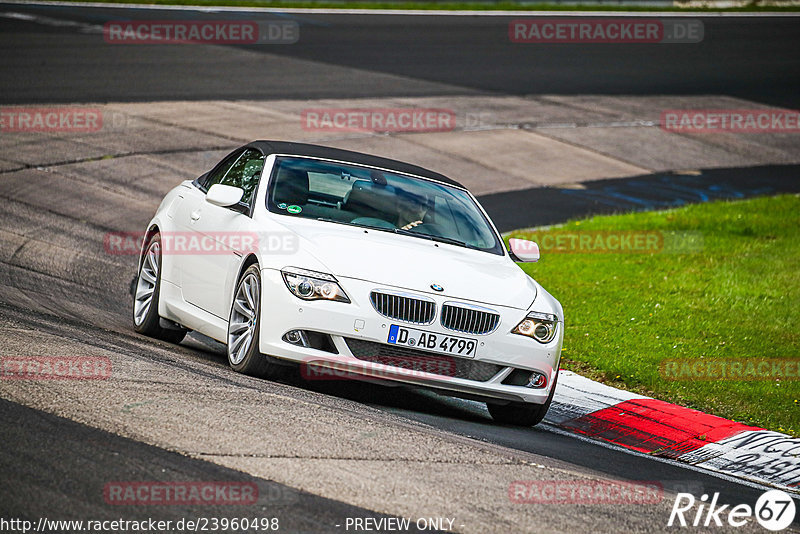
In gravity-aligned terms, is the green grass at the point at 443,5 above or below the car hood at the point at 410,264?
below

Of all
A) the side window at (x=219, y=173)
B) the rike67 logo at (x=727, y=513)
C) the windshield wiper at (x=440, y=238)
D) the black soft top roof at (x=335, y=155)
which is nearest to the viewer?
the rike67 logo at (x=727, y=513)

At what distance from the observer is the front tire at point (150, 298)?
9.40 metres

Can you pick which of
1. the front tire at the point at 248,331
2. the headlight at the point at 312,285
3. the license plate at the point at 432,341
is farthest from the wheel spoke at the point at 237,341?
the license plate at the point at 432,341

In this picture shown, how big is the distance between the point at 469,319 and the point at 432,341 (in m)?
0.31

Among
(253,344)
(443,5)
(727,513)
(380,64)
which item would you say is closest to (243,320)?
(253,344)

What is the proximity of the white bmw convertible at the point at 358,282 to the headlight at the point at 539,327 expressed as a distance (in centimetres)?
1

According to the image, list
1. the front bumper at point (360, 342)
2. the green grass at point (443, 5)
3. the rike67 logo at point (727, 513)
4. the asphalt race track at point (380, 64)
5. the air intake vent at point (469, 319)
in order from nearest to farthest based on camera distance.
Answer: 1. the rike67 logo at point (727, 513)
2. the front bumper at point (360, 342)
3. the air intake vent at point (469, 319)
4. the asphalt race track at point (380, 64)
5. the green grass at point (443, 5)

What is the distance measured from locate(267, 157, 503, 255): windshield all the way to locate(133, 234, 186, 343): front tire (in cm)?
148

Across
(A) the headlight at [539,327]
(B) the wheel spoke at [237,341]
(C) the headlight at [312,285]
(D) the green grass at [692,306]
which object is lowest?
(D) the green grass at [692,306]

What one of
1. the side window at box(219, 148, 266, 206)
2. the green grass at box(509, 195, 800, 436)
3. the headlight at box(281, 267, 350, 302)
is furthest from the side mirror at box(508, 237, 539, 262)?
the side window at box(219, 148, 266, 206)

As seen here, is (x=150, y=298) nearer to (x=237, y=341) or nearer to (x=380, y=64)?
(x=237, y=341)

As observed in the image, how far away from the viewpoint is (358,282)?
24.3 ft

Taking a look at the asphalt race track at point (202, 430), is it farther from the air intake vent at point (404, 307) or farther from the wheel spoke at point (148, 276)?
the air intake vent at point (404, 307)

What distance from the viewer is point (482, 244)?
872cm
